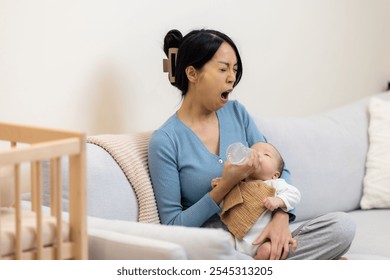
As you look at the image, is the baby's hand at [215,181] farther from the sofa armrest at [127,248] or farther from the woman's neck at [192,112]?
Answer: the sofa armrest at [127,248]

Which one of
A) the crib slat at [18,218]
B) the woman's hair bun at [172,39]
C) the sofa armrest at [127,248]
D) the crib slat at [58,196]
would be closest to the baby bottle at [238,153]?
the woman's hair bun at [172,39]

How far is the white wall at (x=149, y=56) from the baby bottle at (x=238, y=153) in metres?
0.51

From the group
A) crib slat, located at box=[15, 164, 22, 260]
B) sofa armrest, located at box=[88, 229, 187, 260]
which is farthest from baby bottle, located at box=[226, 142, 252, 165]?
crib slat, located at box=[15, 164, 22, 260]

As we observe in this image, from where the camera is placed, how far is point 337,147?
2.71 m

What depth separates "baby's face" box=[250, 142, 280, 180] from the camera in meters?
2.08

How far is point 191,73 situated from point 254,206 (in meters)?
0.46

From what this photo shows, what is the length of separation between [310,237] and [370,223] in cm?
57

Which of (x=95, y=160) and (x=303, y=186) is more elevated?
(x=95, y=160)

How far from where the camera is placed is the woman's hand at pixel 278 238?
6.57 feet

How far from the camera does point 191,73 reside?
218 centimetres

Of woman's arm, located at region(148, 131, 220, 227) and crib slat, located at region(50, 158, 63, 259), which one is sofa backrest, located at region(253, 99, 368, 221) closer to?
woman's arm, located at region(148, 131, 220, 227)

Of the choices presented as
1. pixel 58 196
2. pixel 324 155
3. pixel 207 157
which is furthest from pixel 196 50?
pixel 58 196

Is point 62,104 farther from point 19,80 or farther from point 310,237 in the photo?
point 310,237
